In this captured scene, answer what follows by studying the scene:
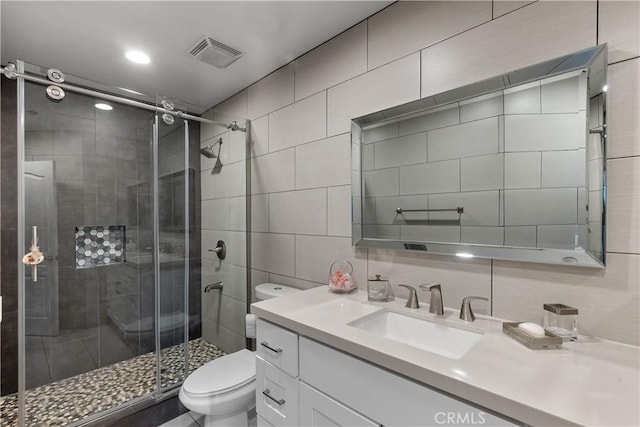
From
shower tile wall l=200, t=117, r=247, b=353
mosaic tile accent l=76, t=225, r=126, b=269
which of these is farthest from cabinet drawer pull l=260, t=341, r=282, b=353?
mosaic tile accent l=76, t=225, r=126, b=269

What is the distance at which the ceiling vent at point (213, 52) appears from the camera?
5.90 ft

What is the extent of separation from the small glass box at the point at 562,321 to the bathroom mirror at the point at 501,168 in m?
0.17

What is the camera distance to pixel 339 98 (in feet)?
5.68

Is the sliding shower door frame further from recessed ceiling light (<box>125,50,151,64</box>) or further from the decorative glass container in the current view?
the decorative glass container

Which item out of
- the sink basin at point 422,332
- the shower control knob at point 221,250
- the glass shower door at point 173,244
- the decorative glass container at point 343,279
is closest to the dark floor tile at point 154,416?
the glass shower door at point 173,244

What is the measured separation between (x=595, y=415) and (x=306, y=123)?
181 cm

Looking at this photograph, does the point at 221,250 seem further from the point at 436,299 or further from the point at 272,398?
the point at 436,299

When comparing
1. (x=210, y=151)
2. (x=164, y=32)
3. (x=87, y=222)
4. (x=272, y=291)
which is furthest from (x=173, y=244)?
(x=164, y=32)

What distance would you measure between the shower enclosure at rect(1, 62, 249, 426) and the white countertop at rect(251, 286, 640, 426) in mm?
1685

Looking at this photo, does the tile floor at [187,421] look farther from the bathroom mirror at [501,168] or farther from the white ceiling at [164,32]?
the white ceiling at [164,32]

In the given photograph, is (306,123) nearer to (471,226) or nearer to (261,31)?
(261,31)

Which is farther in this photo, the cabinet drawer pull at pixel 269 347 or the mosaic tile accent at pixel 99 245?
the mosaic tile accent at pixel 99 245

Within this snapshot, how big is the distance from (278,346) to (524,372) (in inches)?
34.4

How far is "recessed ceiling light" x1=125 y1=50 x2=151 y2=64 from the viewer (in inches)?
75.3
